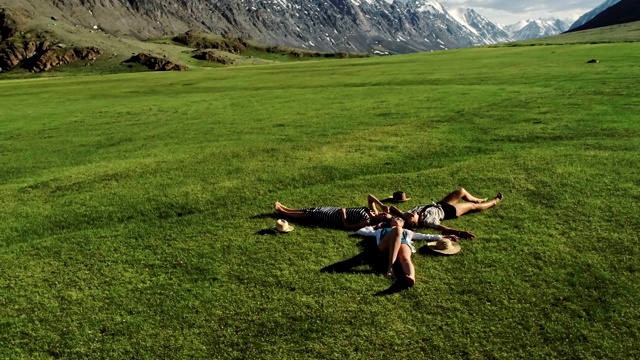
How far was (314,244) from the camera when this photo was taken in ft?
36.1

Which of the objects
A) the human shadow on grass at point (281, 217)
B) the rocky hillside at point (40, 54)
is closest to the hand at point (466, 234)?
the human shadow on grass at point (281, 217)

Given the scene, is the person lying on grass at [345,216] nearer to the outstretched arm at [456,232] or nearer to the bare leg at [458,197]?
the outstretched arm at [456,232]

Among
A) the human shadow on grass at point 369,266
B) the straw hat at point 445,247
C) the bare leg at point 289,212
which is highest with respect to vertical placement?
the bare leg at point 289,212

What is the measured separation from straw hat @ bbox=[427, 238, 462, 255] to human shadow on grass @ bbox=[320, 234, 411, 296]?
1.10 m

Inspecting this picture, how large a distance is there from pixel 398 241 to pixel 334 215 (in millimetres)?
2323

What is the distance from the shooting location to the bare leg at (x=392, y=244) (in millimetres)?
9787

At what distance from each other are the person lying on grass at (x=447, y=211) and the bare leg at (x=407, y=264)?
1.57 metres

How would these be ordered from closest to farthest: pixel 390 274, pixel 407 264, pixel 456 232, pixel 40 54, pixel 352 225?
pixel 407 264 → pixel 390 274 → pixel 456 232 → pixel 352 225 → pixel 40 54

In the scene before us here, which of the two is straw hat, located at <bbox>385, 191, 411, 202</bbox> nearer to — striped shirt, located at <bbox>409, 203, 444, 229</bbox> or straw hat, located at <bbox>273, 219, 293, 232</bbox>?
striped shirt, located at <bbox>409, 203, 444, 229</bbox>

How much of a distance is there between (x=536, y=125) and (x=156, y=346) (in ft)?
65.9

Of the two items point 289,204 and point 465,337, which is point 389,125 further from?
point 465,337

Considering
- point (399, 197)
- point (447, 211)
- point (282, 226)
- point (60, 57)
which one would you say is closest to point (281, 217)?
point (282, 226)

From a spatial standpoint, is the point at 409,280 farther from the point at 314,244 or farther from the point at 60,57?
the point at 60,57

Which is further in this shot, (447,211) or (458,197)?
(458,197)
